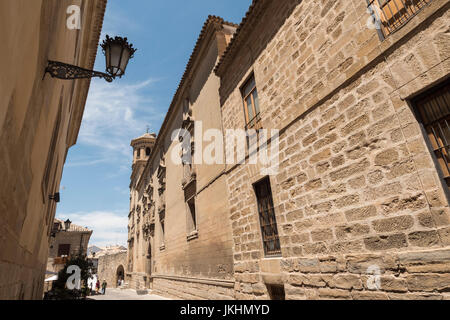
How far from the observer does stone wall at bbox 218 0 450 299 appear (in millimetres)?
2881

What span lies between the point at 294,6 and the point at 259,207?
428cm

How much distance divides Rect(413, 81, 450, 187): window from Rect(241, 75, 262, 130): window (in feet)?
11.5

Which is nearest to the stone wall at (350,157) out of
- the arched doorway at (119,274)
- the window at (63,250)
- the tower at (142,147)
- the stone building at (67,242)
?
the stone building at (67,242)

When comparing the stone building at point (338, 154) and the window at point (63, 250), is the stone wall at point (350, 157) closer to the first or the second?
the stone building at point (338, 154)

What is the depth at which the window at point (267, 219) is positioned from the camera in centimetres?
546

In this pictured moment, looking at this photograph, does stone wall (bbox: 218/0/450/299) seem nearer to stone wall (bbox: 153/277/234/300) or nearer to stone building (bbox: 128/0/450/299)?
stone building (bbox: 128/0/450/299)

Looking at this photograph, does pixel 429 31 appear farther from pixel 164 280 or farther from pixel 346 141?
pixel 164 280

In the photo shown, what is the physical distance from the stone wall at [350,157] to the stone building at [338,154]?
0.05ft

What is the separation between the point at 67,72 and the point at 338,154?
3795 millimetres

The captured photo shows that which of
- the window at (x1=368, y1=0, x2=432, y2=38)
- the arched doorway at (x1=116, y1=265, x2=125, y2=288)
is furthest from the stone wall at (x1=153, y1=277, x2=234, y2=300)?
the arched doorway at (x1=116, y1=265, x2=125, y2=288)

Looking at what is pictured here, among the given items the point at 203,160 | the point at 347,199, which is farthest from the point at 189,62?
the point at 347,199

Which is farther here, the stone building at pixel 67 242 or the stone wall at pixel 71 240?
the stone wall at pixel 71 240

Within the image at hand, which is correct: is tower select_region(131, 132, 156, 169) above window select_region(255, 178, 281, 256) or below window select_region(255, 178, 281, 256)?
above

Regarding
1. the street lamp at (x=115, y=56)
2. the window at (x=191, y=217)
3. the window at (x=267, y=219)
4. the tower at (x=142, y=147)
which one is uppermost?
the tower at (x=142, y=147)
